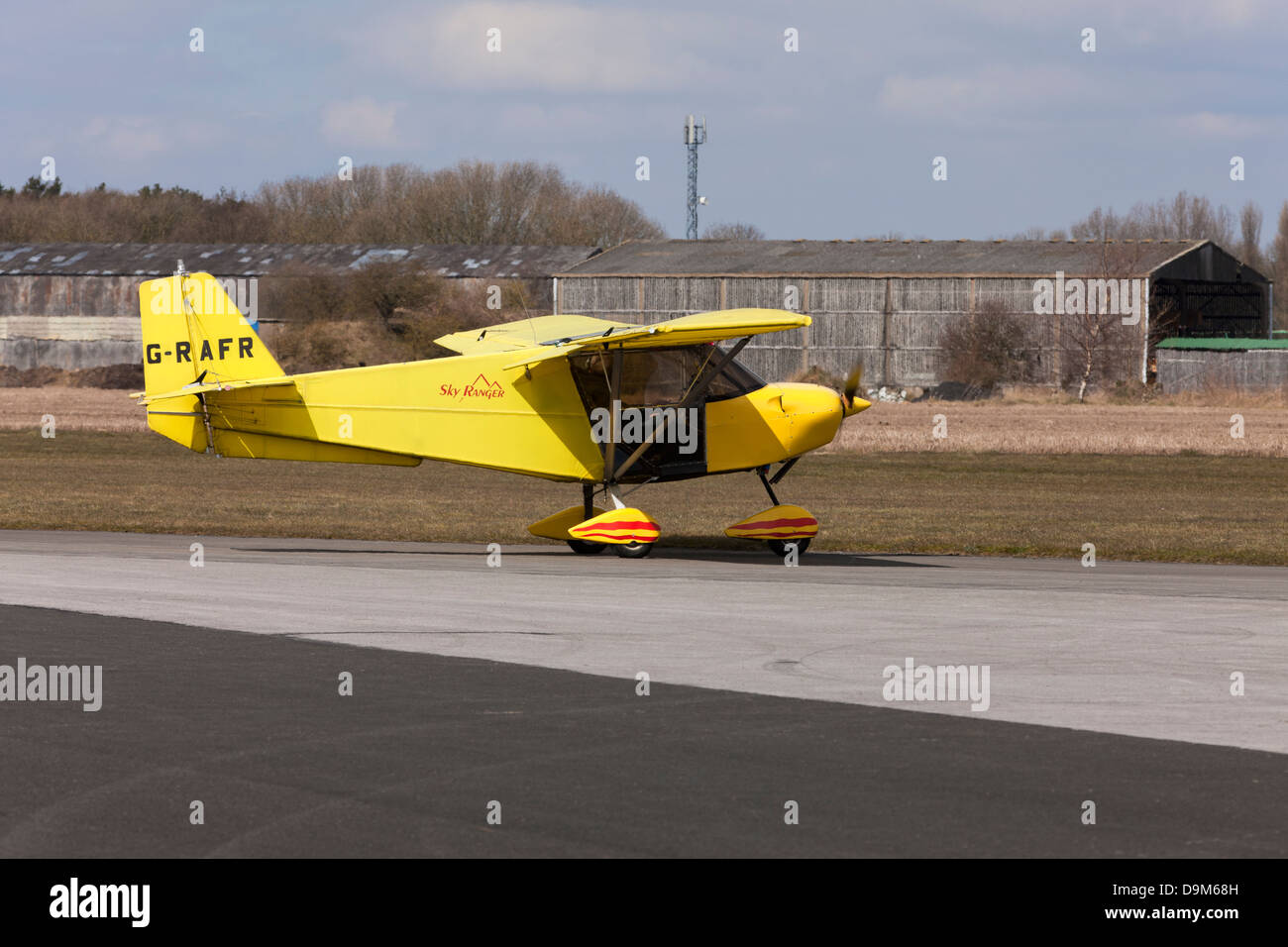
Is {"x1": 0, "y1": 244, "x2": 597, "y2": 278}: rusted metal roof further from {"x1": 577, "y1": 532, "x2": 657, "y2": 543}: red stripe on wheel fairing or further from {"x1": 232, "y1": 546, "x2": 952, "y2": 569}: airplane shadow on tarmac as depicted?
{"x1": 577, "y1": 532, "x2": 657, "y2": 543}: red stripe on wheel fairing

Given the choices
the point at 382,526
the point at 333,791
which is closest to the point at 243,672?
the point at 333,791

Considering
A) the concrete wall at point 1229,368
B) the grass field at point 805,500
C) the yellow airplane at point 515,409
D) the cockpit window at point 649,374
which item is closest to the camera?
the yellow airplane at point 515,409


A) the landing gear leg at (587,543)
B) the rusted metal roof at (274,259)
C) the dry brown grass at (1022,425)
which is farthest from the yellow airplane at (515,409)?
the rusted metal roof at (274,259)

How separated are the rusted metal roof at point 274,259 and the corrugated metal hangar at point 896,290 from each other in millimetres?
6468

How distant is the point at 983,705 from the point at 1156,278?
69.0 m

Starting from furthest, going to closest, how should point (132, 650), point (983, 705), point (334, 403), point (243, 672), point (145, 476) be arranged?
1. point (145, 476)
2. point (334, 403)
3. point (132, 650)
4. point (243, 672)
5. point (983, 705)

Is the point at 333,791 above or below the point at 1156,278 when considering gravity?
below

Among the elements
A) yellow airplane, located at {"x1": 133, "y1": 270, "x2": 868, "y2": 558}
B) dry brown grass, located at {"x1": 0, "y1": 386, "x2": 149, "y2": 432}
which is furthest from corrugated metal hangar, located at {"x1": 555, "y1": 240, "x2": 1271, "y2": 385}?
yellow airplane, located at {"x1": 133, "y1": 270, "x2": 868, "y2": 558}

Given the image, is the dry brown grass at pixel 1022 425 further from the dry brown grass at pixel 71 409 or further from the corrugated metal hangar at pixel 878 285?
the corrugated metal hangar at pixel 878 285

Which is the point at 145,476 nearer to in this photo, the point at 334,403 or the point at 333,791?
the point at 334,403

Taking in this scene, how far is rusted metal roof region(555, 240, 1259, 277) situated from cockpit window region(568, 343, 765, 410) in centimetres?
5828

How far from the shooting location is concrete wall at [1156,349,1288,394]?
72.4m

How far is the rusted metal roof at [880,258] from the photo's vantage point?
2987 inches
